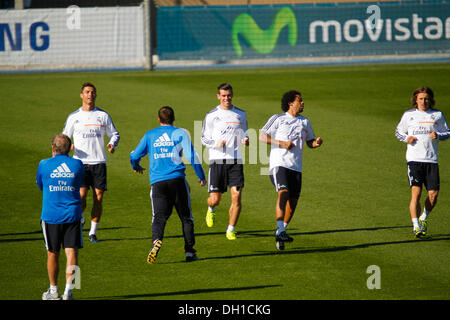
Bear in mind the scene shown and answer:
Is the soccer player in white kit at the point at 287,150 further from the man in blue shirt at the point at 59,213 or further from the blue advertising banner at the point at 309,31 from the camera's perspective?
the blue advertising banner at the point at 309,31

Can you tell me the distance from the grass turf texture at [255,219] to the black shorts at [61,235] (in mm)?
770

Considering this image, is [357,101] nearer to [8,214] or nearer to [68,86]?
[68,86]

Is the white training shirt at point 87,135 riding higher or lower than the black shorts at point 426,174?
higher

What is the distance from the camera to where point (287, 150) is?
1089 cm

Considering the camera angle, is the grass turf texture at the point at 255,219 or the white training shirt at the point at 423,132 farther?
the white training shirt at the point at 423,132

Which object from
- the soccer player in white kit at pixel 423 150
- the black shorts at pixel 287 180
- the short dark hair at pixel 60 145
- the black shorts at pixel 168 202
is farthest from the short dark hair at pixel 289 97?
the short dark hair at pixel 60 145

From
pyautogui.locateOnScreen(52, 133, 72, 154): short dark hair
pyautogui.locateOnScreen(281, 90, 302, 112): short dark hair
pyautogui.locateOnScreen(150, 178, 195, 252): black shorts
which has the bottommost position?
pyautogui.locateOnScreen(150, 178, 195, 252): black shorts

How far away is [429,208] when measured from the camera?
37.9 ft

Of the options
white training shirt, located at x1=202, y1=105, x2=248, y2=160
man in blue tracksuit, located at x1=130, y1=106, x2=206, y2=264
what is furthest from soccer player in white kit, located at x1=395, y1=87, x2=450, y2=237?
man in blue tracksuit, located at x1=130, y1=106, x2=206, y2=264

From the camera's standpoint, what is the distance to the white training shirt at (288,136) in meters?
10.9

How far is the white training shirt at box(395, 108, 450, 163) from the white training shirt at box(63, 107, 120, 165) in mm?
4812

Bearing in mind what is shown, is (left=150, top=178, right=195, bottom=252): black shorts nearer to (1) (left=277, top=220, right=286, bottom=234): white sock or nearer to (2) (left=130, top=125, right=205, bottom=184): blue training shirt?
(2) (left=130, top=125, right=205, bottom=184): blue training shirt

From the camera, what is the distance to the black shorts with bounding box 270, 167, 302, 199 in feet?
35.3

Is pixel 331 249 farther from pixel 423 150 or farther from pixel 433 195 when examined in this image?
pixel 423 150
